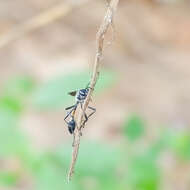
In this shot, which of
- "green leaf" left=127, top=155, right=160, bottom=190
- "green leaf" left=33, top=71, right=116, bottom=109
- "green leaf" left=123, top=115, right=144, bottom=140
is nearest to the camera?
"green leaf" left=33, top=71, right=116, bottom=109

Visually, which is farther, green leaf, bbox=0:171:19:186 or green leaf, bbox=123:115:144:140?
green leaf, bbox=123:115:144:140

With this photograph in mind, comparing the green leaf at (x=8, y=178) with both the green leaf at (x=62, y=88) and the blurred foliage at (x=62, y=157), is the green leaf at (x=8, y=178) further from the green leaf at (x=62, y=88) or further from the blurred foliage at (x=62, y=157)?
the green leaf at (x=62, y=88)

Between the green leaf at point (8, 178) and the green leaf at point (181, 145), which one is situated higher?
the green leaf at point (181, 145)

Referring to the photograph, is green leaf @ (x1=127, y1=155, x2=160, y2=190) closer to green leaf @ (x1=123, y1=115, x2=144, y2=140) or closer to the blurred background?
the blurred background

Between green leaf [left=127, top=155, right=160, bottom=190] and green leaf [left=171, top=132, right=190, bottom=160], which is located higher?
green leaf [left=171, top=132, right=190, bottom=160]

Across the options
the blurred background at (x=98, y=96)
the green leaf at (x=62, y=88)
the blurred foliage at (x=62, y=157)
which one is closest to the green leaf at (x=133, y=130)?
the blurred background at (x=98, y=96)

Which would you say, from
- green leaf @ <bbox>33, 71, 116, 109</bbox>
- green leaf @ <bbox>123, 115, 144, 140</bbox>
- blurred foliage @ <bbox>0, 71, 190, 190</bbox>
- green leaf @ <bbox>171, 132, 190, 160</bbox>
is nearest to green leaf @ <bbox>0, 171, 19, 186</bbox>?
blurred foliage @ <bbox>0, 71, 190, 190</bbox>

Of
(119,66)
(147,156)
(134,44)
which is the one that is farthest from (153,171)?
(134,44)

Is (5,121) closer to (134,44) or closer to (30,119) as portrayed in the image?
(30,119)
